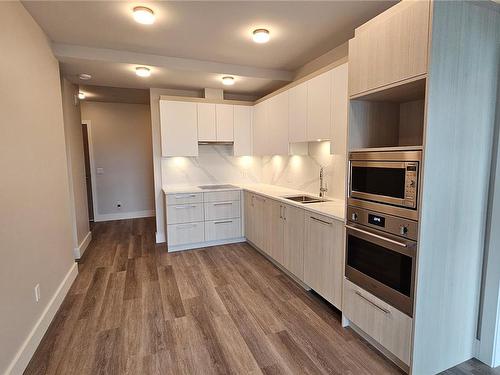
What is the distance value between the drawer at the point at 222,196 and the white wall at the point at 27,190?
184cm

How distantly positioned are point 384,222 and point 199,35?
2.54 metres

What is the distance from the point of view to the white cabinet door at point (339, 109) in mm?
2479

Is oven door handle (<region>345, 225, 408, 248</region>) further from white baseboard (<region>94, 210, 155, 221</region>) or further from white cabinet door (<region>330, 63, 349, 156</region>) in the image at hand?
white baseboard (<region>94, 210, 155, 221</region>)

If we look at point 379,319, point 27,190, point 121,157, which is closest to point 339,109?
point 379,319

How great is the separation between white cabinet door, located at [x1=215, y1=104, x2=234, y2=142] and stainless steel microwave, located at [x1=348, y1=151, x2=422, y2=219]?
2680mm

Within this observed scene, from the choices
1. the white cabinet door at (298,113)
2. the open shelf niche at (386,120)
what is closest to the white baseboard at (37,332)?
the open shelf niche at (386,120)

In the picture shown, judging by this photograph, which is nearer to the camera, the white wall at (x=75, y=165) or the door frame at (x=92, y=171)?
the white wall at (x=75, y=165)

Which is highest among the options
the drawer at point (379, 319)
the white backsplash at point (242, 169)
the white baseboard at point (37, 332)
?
the white backsplash at point (242, 169)

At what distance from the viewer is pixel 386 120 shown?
2.22 metres

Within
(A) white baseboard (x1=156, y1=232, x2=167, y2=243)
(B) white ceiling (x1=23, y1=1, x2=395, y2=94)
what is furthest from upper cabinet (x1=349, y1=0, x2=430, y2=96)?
(A) white baseboard (x1=156, y1=232, x2=167, y2=243)

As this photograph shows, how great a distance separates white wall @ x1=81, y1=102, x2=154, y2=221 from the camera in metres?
6.04

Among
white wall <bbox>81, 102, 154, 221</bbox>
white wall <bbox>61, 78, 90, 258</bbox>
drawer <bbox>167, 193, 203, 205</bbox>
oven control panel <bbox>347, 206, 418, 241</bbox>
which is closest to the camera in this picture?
oven control panel <bbox>347, 206, 418, 241</bbox>

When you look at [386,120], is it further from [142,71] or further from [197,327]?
[142,71]

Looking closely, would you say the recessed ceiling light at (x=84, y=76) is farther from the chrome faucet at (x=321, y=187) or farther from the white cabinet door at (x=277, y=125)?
the chrome faucet at (x=321, y=187)
